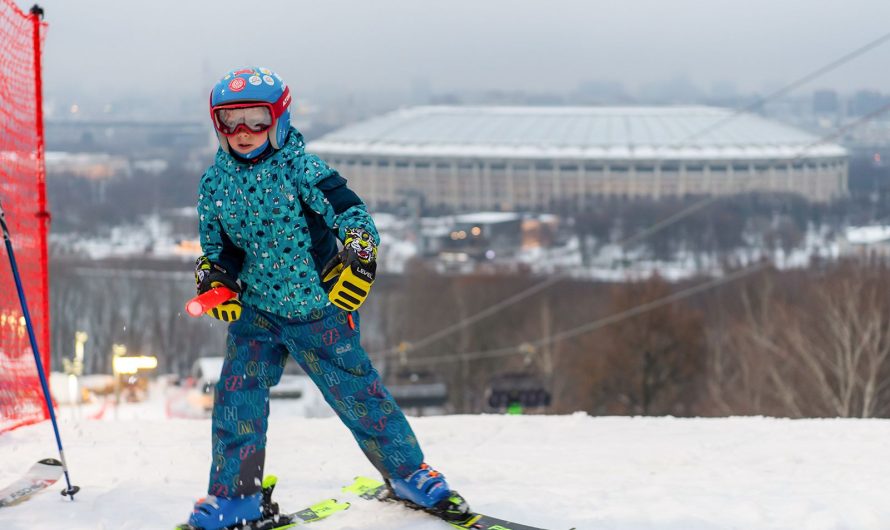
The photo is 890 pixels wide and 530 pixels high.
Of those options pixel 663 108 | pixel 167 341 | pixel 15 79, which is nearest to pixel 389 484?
pixel 15 79

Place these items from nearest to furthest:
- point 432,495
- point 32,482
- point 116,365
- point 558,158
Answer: point 432,495 → point 32,482 → point 116,365 → point 558,158

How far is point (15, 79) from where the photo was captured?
17.6ft

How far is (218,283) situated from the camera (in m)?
3.30

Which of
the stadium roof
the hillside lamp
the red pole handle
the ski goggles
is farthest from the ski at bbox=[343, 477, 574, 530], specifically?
the stadium roof

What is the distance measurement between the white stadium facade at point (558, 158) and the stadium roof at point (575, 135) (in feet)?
0.27

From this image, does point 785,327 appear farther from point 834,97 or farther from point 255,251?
point 255,251

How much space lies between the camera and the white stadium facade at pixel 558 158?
210ft

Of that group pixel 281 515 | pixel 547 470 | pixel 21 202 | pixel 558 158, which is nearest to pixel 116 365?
pixel 21 202

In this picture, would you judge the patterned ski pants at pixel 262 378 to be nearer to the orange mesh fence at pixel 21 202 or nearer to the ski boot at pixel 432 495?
the ski boot at pixel 432 495

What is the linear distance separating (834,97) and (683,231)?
34.1 feet

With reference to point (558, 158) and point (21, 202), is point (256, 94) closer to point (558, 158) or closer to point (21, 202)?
point (21, 202)

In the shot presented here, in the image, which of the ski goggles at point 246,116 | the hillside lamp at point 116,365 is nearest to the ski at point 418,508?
the ski goggles at point 246,116

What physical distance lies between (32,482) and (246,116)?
150 centimetres

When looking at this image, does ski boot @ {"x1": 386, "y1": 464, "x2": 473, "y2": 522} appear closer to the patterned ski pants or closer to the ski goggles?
the patterned ski pants
